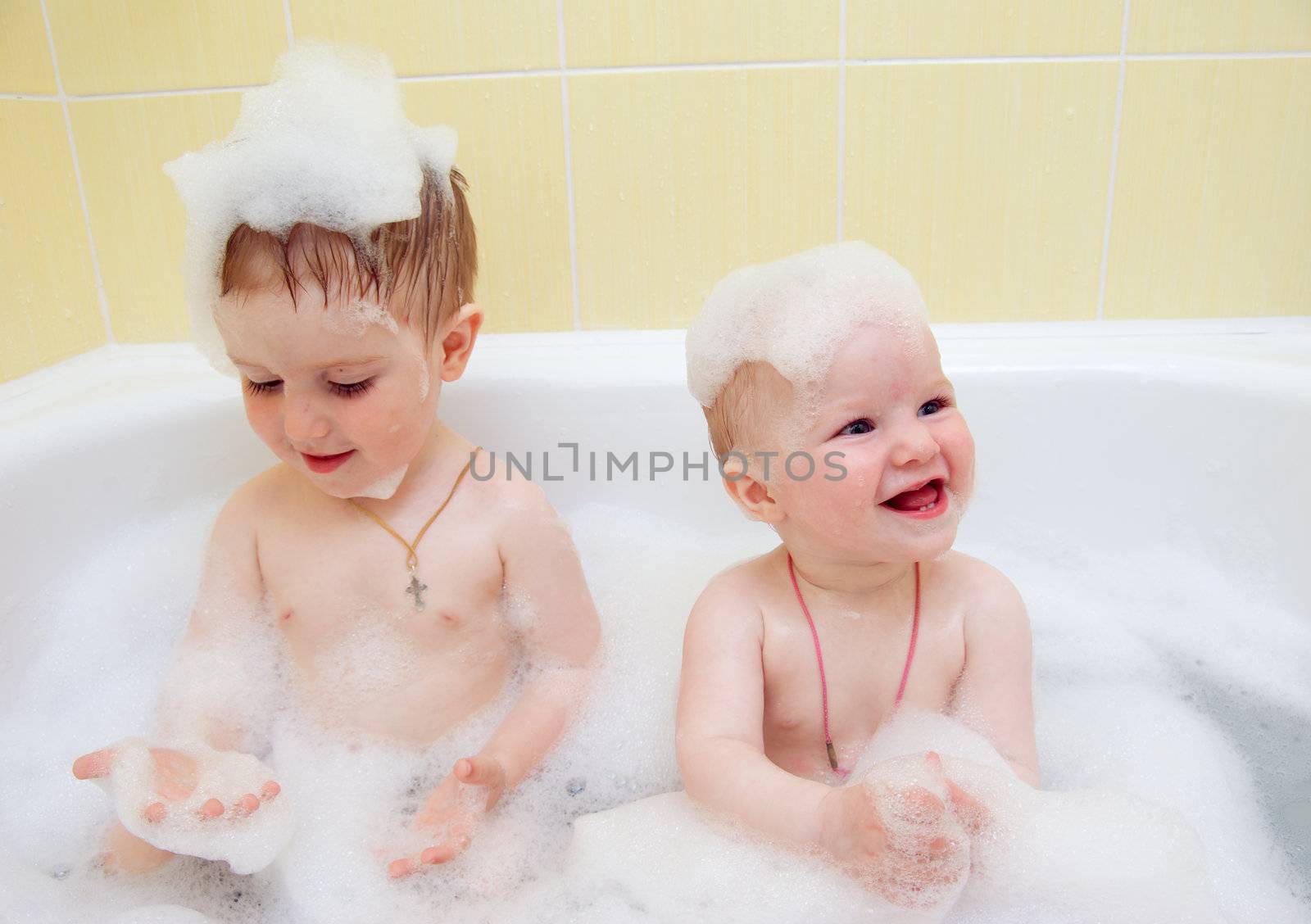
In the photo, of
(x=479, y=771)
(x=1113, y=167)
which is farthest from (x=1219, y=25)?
(x=479, y=771)

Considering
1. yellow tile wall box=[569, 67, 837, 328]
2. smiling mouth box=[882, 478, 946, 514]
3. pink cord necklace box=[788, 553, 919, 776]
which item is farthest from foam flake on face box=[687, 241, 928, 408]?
yellow tile wall box=[569, 67, 837, 328]

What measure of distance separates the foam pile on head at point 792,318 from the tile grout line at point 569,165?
1.62 ft

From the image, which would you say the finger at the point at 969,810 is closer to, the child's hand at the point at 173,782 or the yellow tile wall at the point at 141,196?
the child's hand at the point at 173,782

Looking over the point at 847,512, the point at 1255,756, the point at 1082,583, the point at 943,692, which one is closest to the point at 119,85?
the point at 847,512

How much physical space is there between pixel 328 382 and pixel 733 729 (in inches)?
19.1

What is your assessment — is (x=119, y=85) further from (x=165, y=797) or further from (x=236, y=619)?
(x=165, y=797)

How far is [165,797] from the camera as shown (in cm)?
82

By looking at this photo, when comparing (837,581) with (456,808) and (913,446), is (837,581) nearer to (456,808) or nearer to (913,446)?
(913,446)

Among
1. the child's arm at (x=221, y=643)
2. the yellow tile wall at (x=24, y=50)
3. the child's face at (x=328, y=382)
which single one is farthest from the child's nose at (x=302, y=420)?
the yellow tile wall at (x=24, y=50)

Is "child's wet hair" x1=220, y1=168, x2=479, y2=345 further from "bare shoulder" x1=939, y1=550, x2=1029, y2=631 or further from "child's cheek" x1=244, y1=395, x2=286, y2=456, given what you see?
"bare shoulder" x1=939, y1=550, x2=1029, y2=631

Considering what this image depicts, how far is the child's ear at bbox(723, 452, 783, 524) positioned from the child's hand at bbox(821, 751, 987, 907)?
250 millimetres

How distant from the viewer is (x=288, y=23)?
129 cm

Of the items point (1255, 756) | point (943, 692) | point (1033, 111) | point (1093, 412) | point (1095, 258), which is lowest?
point (1255, 756)

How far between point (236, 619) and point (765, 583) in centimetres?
58
